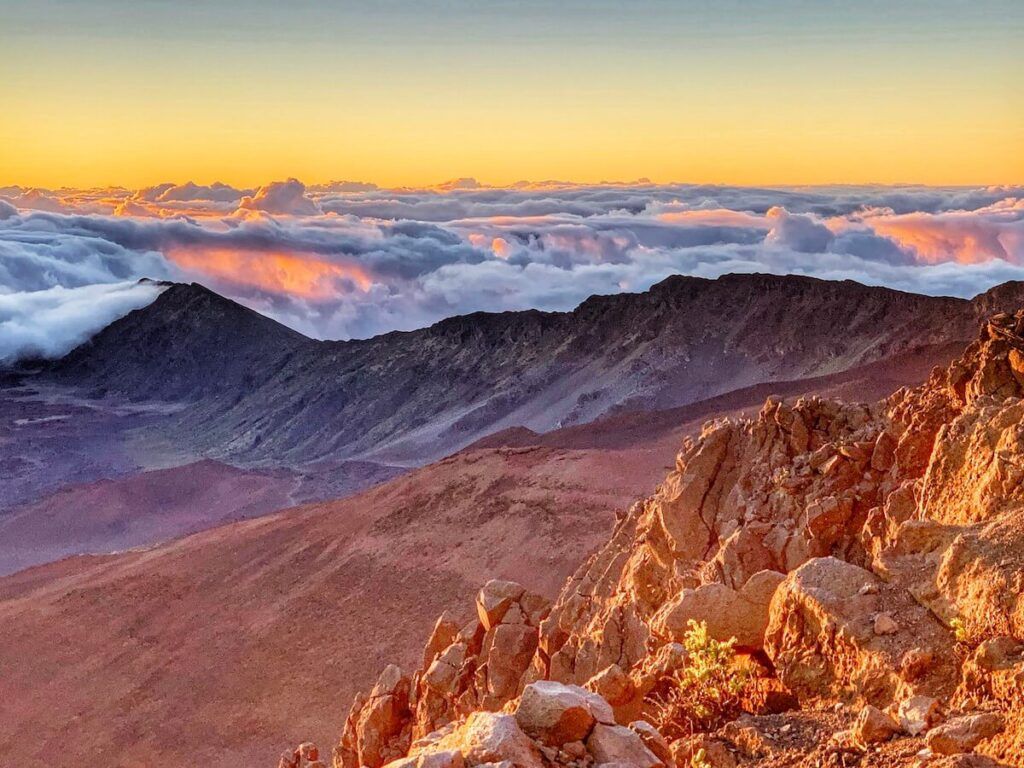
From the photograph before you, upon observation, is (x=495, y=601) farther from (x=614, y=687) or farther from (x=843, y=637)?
(x=843, y=637)

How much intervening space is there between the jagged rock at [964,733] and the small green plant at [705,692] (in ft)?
7.63

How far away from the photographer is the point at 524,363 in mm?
94562

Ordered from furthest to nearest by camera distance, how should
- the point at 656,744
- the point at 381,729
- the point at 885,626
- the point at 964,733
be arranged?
the point at 381,729 < the point at 885,626 < the point at 656,744 < the point at 964,733

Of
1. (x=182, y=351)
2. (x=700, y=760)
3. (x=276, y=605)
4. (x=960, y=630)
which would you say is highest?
(x=960, y=630)

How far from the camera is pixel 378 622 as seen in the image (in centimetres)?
3231

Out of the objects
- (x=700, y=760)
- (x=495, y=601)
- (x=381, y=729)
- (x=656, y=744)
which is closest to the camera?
(x=656, y=744)

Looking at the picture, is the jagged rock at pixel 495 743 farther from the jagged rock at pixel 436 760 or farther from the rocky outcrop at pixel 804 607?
A: the jagged rock at pixel 436 760

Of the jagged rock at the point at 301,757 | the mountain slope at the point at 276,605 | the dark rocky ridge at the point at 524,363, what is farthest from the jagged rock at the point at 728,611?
the dark rocky ridge at the point at 524,363

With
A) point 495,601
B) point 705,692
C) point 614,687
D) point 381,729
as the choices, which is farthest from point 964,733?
point 381,729

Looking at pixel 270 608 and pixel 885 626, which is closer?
pixel 885 626

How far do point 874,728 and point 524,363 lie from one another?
86.6m

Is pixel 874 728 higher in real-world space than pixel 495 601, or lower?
higher

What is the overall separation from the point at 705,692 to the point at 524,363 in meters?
84.8

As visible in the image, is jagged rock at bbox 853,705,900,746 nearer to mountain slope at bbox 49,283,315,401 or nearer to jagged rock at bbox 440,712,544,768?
jagged rock at bbox 440,712,544,768
